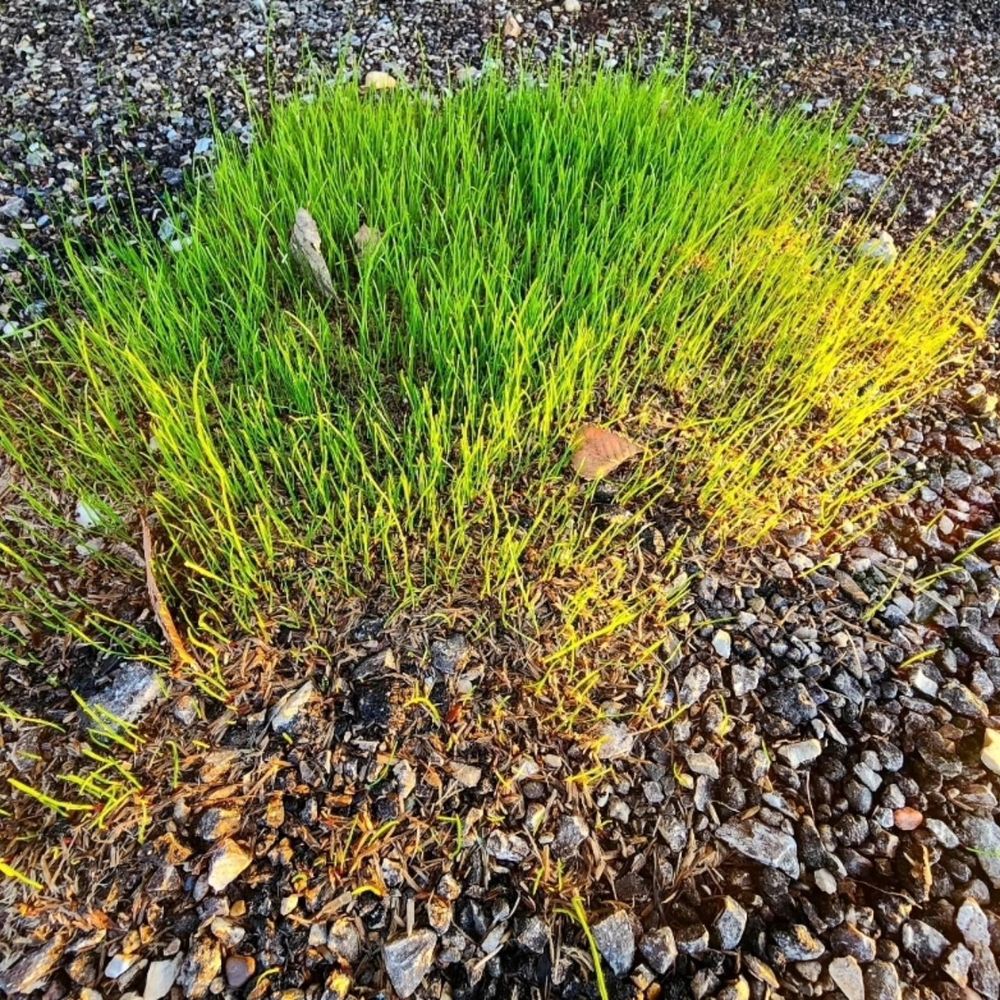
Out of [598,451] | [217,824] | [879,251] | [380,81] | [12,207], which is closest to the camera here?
[217,824]

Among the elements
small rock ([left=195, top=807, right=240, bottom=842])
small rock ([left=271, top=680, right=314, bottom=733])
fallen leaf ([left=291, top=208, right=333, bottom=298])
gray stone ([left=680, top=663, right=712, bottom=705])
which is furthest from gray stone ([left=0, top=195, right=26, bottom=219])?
gray stone ([left=680, top=663, right=712, bottom=705])

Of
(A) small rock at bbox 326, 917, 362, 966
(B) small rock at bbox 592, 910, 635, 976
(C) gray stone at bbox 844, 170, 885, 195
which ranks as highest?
(C) gray stone at bbox 844, 170, 885, 195

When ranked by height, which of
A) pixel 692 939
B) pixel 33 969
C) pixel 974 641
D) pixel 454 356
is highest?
pixel 454 356

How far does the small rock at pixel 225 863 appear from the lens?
A: 1.23 metres

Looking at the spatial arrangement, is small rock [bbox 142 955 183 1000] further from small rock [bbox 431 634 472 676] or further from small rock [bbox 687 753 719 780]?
small rock [bbox 687 753 719 780]

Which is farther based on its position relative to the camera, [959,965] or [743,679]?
[743,679]

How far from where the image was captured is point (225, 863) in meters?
1.24

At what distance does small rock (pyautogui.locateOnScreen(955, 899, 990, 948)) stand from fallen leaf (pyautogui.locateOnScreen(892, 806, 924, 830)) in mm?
136

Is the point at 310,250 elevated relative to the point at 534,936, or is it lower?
elevated

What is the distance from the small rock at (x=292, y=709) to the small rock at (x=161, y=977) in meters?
0.38

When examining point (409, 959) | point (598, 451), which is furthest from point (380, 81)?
point (409, 959)

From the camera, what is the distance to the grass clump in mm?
1595

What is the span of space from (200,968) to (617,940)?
2.15 ft

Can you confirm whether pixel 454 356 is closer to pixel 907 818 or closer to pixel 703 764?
pixel 703 764
